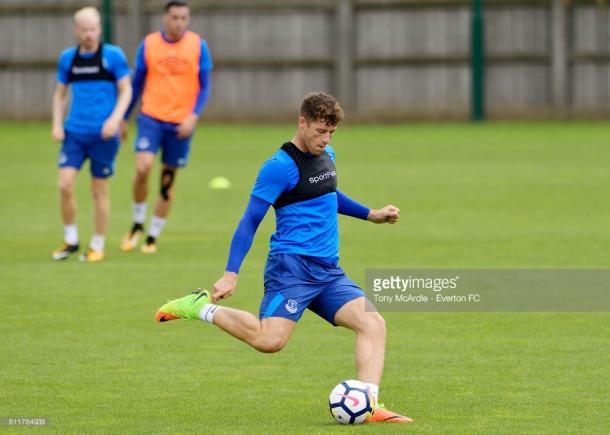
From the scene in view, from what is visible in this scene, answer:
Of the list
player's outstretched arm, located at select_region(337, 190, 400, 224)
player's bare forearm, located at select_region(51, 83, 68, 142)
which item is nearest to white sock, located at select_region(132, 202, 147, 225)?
player's bare forearm, located at select_region(51, 83, 68, 142)

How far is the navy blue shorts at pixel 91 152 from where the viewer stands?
12.9 m

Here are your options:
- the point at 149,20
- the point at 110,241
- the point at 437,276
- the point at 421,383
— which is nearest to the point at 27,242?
the point at 110,241

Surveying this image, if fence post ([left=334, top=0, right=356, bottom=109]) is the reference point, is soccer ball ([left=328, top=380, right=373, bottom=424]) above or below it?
below

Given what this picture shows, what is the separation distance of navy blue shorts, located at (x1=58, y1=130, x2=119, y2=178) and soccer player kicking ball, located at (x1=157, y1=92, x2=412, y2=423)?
5675mm

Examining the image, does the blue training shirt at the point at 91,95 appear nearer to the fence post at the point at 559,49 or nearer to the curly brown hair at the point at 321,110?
the curly brown hair at the point at 321,110

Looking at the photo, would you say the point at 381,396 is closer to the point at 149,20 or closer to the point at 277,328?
the point at 277,328

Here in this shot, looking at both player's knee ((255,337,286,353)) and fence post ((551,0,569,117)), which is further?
fence post ((551,0,569,117))

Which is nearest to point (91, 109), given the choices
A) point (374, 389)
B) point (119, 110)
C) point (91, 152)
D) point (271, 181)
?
point (119, 110)

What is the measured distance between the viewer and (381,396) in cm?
749

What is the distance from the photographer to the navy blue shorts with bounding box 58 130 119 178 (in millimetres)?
12859

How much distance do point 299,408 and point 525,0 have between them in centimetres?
2395

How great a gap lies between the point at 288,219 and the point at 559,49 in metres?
23.5

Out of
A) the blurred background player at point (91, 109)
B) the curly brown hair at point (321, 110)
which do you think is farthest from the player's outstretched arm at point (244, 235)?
the blurred background player at point (91, 109)

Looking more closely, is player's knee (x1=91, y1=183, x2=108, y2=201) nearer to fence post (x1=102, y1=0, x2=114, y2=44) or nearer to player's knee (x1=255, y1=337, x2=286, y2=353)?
player's knee (x1=255, y1=337, x2=286, y2=353)
